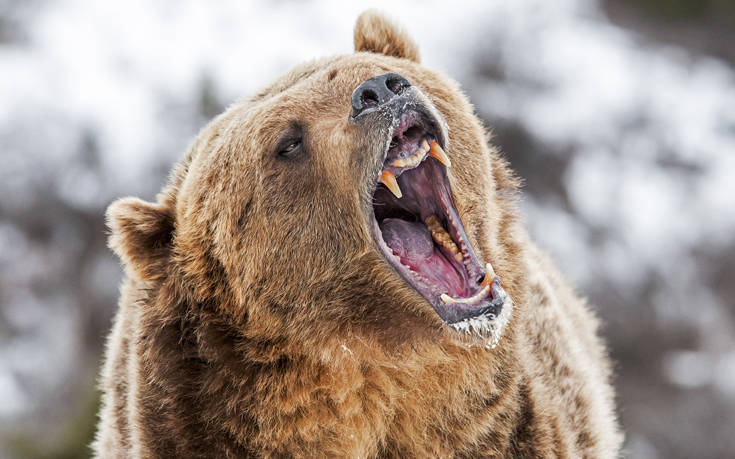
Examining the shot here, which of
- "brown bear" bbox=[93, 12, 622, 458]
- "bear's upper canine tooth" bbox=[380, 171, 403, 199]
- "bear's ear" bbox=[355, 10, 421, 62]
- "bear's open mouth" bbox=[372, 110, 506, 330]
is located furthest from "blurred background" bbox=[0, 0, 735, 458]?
"bear's upper canine tooth" bbox=[380, 171, 403, 199]

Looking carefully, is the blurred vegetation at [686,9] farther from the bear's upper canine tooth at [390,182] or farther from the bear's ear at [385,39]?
the bear's upper canine tooth at [390,182]

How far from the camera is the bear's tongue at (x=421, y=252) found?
128 inches

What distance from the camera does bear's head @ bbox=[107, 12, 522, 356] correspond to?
312cm

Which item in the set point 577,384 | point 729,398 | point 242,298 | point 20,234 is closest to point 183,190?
point 242,298

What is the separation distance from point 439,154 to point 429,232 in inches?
14.4

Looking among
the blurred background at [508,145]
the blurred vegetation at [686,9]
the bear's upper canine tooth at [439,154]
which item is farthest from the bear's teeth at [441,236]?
the blurred vegetation at [686,9]

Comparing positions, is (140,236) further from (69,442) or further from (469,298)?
(69,442)

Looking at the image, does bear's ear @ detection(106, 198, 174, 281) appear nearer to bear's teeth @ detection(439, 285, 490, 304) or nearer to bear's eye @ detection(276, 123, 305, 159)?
bear's eye @ detection(276, 123, 305, 159)

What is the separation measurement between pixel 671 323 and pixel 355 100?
921cm

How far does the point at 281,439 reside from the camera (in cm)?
322

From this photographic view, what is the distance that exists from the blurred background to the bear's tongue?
6.26m

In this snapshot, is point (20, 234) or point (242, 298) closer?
point (242, 298)

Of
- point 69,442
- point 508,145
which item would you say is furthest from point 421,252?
point 508,145

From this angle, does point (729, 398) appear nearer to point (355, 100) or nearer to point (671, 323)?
point (671, 323)
